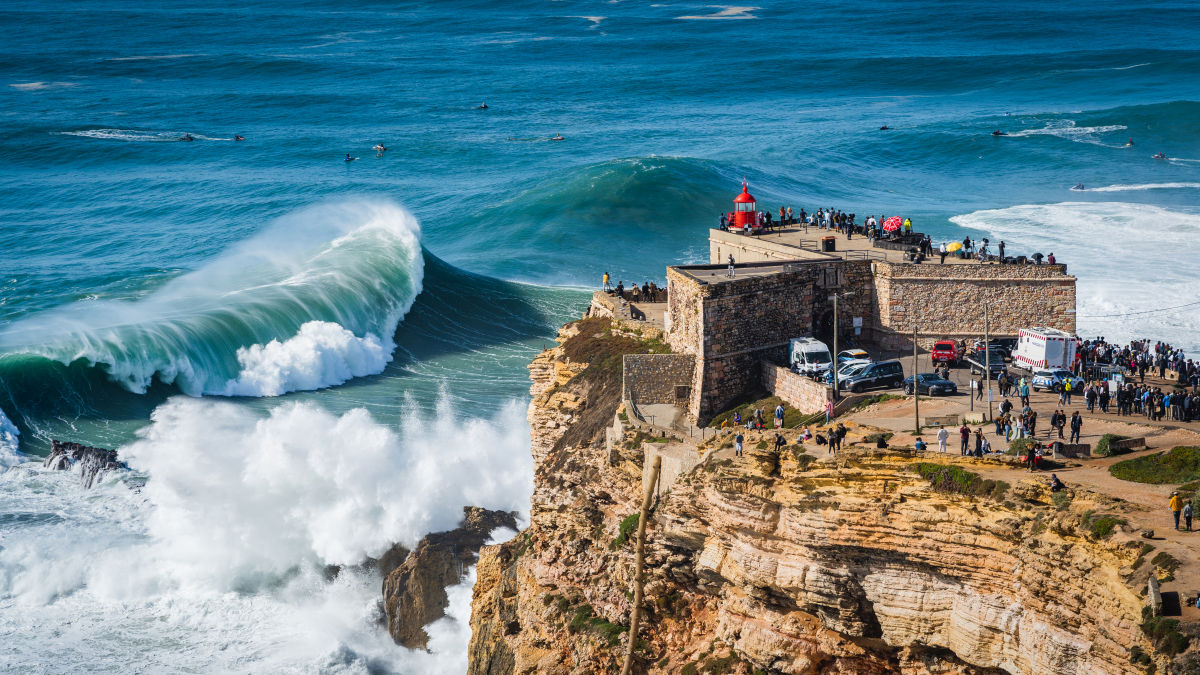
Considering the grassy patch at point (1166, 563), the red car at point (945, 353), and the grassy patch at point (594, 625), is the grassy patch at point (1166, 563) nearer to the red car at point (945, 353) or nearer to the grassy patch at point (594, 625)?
the grassy patch at point (594, 625)

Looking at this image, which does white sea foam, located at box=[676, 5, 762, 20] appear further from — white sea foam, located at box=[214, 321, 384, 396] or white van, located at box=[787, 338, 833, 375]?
white van, located at box=[787, 338, 833, 375]

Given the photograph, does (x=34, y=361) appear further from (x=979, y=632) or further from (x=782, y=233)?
(x=979, y=632)

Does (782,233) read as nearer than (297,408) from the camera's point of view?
Yes

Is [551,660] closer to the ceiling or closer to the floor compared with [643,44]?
closer to the floor

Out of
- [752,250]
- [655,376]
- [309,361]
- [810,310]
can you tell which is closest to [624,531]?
[655,376]

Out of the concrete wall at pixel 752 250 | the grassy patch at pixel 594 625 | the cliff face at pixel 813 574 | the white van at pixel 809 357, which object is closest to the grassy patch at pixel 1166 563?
the cliff face at pixel 813 574

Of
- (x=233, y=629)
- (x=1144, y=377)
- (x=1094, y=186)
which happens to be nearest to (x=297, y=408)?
(x=233, y=629)

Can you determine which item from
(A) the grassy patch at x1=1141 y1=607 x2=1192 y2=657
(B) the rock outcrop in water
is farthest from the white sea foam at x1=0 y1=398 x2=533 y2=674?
(A) the grassy patch at x1=1141 y1=607 x2=1192 y2=657

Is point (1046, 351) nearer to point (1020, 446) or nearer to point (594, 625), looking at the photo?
point (1020, 446)
